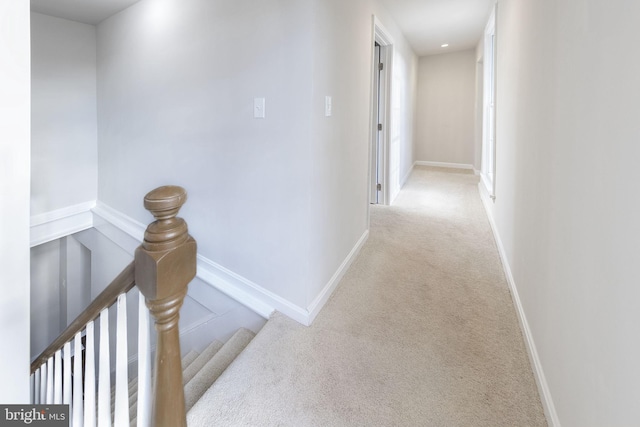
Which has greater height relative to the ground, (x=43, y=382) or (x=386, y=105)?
(x=386, y=105)

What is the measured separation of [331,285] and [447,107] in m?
6.04

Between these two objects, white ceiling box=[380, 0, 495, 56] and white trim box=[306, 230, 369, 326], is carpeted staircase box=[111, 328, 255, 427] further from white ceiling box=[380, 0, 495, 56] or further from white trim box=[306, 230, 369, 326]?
white ceiling box=[380, 0, 495, 56]

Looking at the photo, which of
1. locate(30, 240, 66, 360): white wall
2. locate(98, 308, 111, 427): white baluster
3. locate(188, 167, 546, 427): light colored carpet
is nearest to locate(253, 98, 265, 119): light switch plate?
locate(188, 167, 546, 427): light colored carpet

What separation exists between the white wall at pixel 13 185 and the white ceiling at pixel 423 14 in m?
2.55

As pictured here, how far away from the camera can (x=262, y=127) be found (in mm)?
1918

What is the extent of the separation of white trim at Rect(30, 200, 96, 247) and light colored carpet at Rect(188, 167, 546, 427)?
3.14 metres

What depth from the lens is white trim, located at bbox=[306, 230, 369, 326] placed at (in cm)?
194

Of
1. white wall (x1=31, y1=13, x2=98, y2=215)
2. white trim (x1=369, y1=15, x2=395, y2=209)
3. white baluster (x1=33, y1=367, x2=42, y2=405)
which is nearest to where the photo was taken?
white baluster (x1=33, y1=367, x2=42, y2=405)

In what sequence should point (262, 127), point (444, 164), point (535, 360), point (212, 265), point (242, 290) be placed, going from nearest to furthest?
point (535, 360)
point (262, 127)
point (242, 290)
point (212, 265)
point (444, 164)

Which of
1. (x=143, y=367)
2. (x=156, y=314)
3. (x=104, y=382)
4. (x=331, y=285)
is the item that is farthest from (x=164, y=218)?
(x=331, y=285)

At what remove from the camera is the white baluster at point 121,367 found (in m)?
0.94

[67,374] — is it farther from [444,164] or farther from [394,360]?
[444,164]

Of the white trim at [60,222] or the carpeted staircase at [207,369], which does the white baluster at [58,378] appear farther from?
the white trim at [60,222]

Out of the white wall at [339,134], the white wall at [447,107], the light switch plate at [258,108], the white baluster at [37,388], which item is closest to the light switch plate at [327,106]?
the white wall at [339,134]
